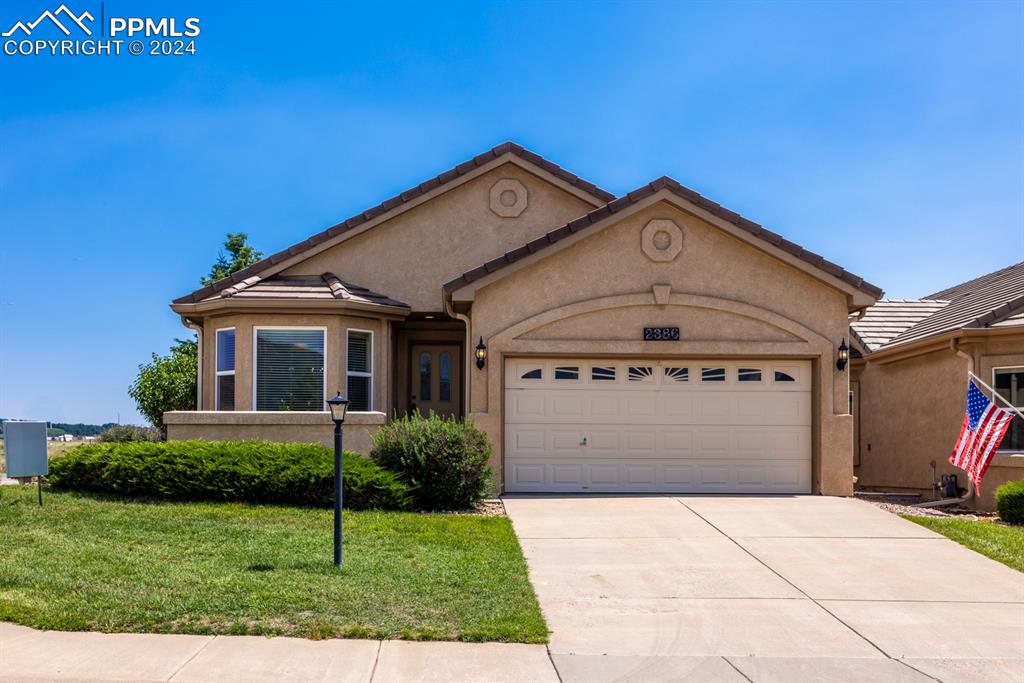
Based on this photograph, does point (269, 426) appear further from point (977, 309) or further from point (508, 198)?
point (977, 309)

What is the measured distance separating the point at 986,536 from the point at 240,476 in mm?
9810

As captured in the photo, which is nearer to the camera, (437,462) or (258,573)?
(258,573)

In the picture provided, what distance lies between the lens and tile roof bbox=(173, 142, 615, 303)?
16469 mm

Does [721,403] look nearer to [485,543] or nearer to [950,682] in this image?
[485,543]

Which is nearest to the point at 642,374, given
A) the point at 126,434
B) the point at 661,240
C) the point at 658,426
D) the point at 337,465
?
the point at 658,426

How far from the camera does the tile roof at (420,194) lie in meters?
16.5

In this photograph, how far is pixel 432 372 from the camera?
1792 cm

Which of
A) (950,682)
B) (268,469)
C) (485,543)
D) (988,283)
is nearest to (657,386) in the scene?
(485,543)

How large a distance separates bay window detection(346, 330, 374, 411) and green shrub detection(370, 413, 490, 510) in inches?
128

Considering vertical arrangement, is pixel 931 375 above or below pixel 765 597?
above

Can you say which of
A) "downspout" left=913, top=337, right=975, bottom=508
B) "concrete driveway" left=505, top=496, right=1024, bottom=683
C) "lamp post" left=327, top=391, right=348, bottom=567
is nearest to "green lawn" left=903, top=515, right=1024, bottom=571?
"concrete driveway" left=505, top=496, right=1024, bottom=683

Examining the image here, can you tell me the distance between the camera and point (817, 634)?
7.00 meters

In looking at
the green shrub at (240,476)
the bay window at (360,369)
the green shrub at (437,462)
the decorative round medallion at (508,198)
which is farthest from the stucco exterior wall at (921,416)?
the bay window at (360,369)

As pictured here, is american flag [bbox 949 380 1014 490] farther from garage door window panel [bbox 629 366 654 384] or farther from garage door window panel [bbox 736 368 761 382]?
garage door window panel [bbox 629 366 654 384]
